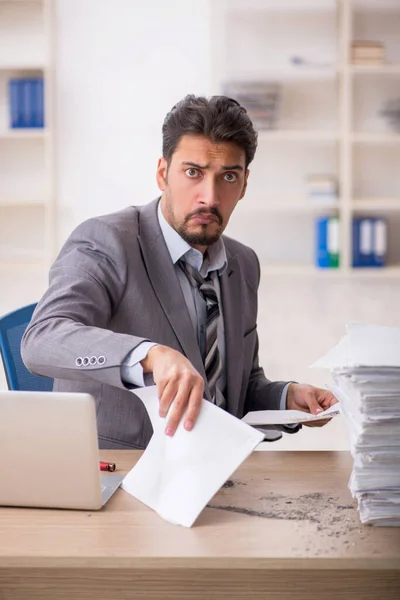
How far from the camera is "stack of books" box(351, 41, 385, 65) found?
402cm

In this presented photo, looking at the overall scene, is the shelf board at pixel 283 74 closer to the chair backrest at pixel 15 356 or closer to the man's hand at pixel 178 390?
the chair backrest at pixel 15 356

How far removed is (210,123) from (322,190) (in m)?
2.31

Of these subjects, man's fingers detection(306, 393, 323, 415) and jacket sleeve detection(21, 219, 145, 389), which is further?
man's fingers detection(306, 393, 323, 415)

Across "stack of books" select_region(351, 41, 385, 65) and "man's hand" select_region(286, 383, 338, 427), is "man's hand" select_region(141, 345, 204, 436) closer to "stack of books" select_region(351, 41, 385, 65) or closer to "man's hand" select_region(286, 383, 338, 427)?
"man's hand" select_region(286, 383, 338, 427)

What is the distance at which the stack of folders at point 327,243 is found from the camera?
4.11 m

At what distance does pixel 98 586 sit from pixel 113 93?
140 inches

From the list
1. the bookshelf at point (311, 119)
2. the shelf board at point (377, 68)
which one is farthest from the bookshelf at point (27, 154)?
the shelf board at point (377, 68)

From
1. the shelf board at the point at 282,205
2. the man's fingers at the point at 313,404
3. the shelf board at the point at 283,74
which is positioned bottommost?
the man's fingers at the point at 313,404

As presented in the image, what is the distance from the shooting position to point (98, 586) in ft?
3.54

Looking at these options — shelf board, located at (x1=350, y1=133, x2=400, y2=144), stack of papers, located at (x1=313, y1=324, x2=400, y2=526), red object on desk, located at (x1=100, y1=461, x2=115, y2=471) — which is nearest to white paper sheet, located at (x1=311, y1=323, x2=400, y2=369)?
stack of papers, located at (x1=313, y1=324, x2=400, y2=526)

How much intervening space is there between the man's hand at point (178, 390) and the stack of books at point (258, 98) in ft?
9.76

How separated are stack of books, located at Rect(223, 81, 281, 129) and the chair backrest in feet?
7.71

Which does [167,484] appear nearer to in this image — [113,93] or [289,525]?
[289,525]

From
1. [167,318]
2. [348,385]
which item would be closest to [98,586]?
[348,385]
